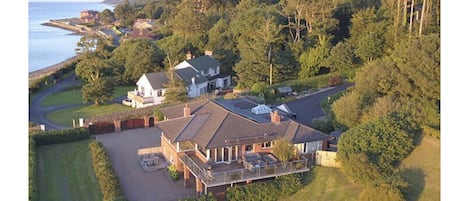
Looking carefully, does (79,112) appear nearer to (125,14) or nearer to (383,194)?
(383,194)

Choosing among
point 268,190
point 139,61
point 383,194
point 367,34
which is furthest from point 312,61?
point 383,194

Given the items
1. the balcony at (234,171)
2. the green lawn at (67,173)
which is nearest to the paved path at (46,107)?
the green lawn at (67,173)

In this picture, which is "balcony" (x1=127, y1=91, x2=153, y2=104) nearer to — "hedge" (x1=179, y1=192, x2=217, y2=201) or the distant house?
"hedge" (x1=179, y1=192, x2=217, y2=201)

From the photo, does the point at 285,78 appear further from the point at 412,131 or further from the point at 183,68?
the point at 412,131

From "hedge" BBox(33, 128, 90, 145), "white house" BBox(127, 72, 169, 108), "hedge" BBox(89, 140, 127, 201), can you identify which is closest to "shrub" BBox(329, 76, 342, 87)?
"white house" BBox(127, 72, 169, 108)

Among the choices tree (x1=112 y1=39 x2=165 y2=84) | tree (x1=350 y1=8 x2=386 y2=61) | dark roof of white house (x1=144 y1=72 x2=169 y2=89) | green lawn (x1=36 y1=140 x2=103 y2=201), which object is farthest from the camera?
tree (x1=112 y1=39 x2=165 y2=84)
